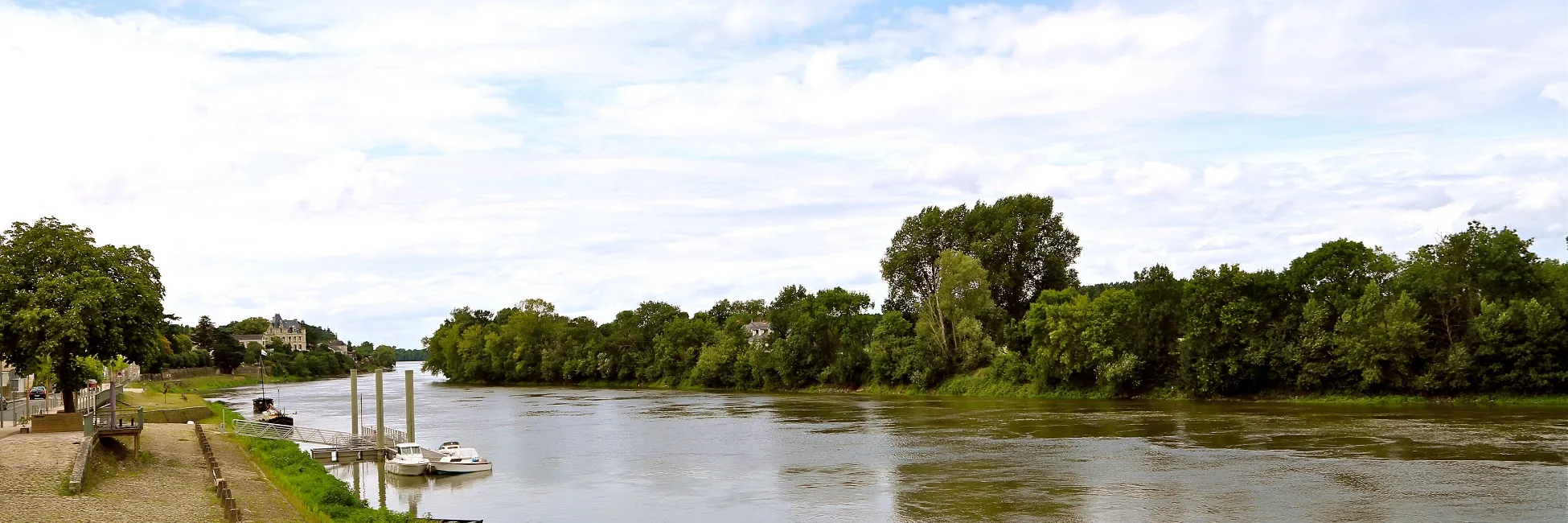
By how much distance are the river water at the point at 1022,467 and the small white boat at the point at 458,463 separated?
1.46 ft

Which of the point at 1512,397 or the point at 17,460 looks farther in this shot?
the point at 1512,397

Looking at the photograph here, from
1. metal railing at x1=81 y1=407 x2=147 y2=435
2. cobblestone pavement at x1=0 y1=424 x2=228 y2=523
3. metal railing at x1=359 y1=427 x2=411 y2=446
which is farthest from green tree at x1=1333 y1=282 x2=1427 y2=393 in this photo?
metal railing at x1=81 y1=407 x2=147 y2=435

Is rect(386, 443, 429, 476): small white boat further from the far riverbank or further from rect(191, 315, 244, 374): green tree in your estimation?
rect(191, 315, 244, 374): green tree

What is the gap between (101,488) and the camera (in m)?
29.6

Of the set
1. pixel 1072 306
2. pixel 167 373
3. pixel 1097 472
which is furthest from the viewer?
pixel 167 373

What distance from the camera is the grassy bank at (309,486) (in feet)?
93.1

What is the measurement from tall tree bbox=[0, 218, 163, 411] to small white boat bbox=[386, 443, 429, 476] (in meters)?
8.86

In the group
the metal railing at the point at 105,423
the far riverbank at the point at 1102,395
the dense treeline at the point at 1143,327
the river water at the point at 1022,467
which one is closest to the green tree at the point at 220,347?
the dense treeline at the point at 1143,327

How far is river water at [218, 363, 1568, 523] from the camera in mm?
30922

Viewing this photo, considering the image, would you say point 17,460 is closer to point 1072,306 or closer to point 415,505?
point 415,505

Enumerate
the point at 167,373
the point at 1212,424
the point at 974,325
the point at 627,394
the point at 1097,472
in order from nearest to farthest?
the point at 1097,472 → the point at 1212,424 → the point at 974,325 → the point at 627,394 → the point at 167,373

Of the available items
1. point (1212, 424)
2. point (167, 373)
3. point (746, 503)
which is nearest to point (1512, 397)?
point (1212, 424)

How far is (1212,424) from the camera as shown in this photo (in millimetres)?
53781

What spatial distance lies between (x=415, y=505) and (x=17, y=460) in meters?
10.3
